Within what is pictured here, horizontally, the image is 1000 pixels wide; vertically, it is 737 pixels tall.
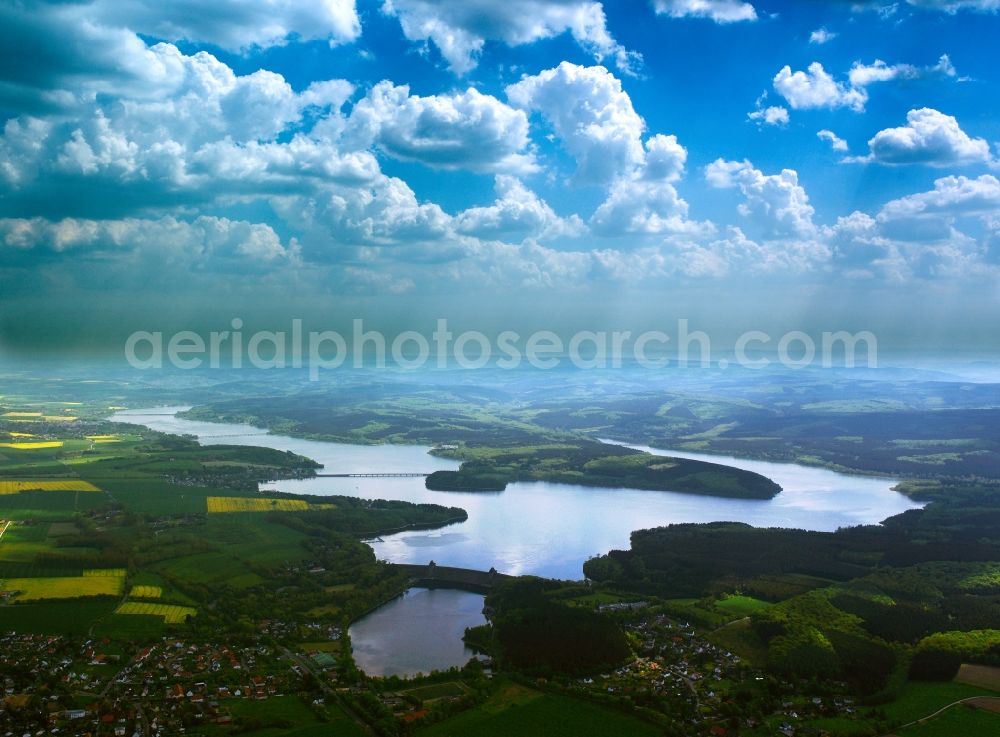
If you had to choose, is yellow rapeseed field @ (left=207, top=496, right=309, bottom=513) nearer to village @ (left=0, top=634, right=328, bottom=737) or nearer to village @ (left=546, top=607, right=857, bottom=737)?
village @ (left=0, top=634, right=328, bottom=737)

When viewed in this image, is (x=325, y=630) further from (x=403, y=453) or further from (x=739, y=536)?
(x=403, y=453)

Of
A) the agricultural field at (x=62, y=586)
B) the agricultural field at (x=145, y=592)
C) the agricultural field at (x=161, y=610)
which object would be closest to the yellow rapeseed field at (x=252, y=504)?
the agricultural field at (x=62, y=586)

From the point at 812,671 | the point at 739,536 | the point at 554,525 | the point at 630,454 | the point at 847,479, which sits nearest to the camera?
the point at 812,671

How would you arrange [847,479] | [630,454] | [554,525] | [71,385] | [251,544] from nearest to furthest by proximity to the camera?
[251,544]
[554,525]
[847,479]
[630,454]
[71,385]

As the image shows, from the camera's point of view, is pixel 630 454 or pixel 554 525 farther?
pixel 630 454

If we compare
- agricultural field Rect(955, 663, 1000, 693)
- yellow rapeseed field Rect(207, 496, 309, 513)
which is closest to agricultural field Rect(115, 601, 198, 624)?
yellow rapeseed field Rect(207, 496, 309, 513)

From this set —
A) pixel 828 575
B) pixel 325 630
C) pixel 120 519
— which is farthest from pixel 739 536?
pixel 120 519
